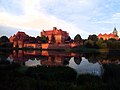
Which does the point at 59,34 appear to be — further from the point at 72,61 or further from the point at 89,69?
the point at 89,69

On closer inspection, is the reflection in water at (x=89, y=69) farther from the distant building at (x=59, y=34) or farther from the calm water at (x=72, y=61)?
the distant building at (x=59, y=34)

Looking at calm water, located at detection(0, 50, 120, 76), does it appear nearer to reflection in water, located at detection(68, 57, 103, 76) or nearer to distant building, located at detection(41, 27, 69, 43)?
reflection in water, located at detection(68, 57, 103, 76)

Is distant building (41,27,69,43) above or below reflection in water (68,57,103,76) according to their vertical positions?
above

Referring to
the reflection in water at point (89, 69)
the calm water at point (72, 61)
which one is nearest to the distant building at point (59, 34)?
the calm water at point (72, 61)

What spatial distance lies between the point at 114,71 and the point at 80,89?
6.40 meters

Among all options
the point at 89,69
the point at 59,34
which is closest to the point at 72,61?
the point at 89,69

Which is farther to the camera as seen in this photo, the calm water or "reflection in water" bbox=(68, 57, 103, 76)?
the calm water

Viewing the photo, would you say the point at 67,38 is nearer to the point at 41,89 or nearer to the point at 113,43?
the point at 113,43

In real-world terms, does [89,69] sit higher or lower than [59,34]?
Result: lower

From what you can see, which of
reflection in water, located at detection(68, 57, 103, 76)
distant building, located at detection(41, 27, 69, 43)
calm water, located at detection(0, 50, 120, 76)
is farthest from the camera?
distant building, located at detection(41, 27, 69, 43)

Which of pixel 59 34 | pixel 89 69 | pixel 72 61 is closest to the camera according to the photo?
pixel 89 69

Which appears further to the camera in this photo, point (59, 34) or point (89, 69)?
point (59, 34)

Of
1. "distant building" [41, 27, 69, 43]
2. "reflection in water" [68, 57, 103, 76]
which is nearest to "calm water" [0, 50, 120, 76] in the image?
"reflection in water" [68, 57, 103, 76]

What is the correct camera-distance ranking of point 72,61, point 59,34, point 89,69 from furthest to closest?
point 59,34, point 72,61, point 89,69
